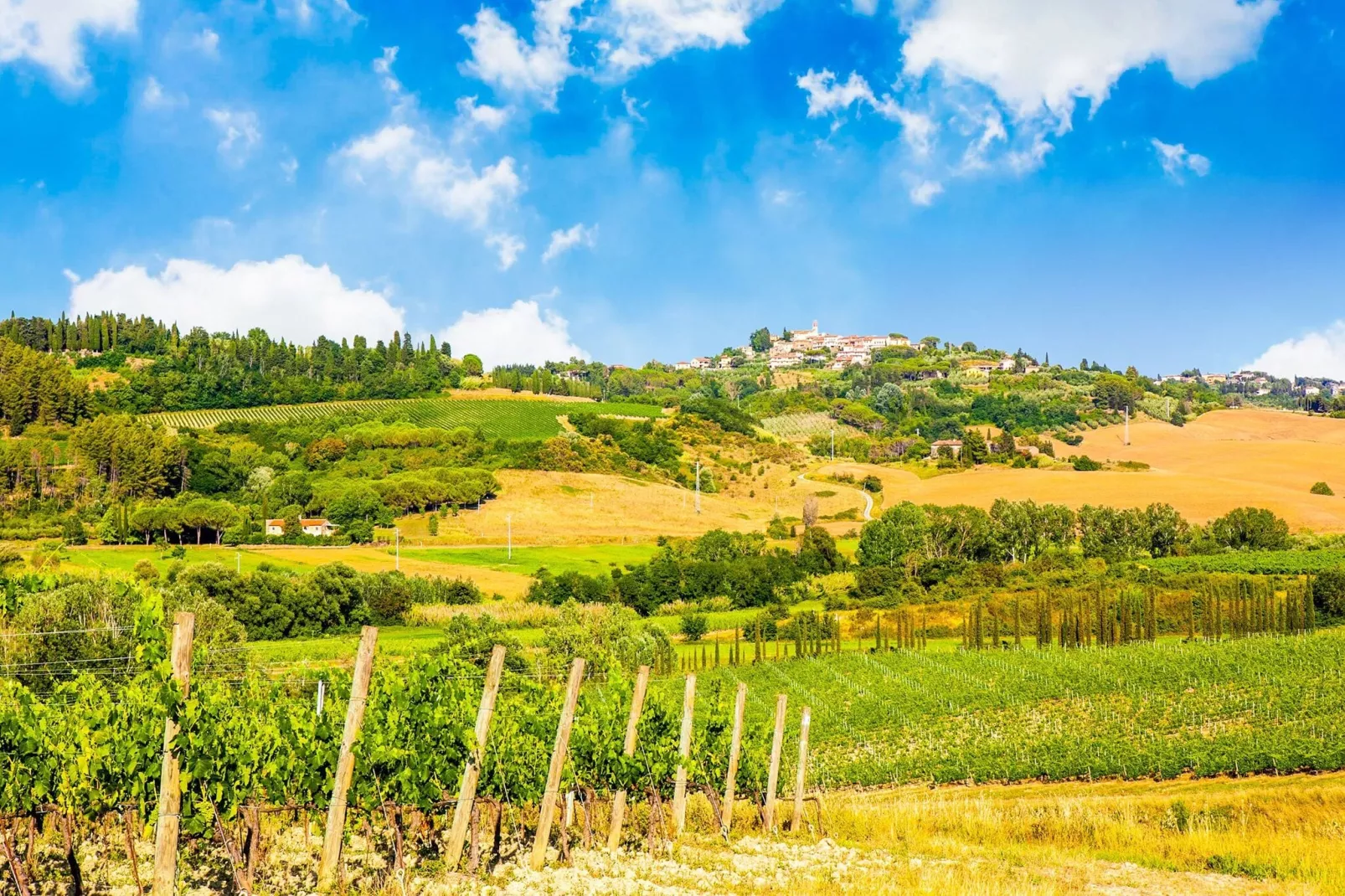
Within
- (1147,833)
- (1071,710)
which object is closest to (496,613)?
(1071,710)

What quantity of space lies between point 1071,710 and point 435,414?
132697 millimetres

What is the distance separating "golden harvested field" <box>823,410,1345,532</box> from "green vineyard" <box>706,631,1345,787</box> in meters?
53.1

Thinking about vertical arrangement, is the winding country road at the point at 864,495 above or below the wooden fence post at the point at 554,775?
above

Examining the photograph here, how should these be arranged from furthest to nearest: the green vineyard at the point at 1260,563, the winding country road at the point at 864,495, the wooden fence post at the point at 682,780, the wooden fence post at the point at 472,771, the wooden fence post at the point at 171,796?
the winding country road at the point at 864,495 → the green vineyard at the point at 1260,563 → the wooden fence post at the point at 682,780 → the wooden fence post at the point at 472,771 → the wooden fence post at the point at 171,796

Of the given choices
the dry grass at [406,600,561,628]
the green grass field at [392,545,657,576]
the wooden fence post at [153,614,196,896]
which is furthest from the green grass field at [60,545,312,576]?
the wooden fence post at [153,614,196,896]

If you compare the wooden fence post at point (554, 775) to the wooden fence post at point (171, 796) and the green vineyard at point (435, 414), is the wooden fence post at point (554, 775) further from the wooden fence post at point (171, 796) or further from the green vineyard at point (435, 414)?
the green vineyard at point (435, 414)

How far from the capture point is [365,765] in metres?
11.8

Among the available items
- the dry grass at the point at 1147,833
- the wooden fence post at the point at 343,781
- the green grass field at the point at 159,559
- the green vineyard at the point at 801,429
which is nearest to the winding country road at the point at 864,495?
the green vineyard at the point at 801,429

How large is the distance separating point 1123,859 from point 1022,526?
81863 millimetres

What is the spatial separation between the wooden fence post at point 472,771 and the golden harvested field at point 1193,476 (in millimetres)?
97940

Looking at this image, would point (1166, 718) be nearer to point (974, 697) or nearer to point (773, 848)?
point (974, 697)

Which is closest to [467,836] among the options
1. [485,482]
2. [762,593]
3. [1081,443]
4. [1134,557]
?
[762,593]

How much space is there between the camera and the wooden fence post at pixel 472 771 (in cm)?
1161

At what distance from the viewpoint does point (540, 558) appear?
8844 cm
